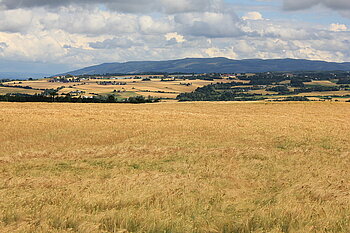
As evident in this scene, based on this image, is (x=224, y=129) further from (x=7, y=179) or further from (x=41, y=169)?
(x=7, y=179)

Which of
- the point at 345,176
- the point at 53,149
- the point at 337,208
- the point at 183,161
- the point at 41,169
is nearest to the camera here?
the point at 337,208

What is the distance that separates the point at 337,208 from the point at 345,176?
553cm

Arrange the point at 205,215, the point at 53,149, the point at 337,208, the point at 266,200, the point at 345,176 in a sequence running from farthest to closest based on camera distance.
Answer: the point at 53,149 < the point at 345,176 < the point at 266,200 < the point at 337,208 < the point at 205,215

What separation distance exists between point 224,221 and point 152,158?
36.4ft

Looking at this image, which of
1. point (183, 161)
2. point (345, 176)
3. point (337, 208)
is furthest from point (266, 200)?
point (183, 161)

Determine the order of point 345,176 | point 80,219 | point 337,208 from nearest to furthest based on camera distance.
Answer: point 80,219 < point 337,208 < point 345,176

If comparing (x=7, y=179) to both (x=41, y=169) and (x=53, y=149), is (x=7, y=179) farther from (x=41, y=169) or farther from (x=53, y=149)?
(x=53, y=149)

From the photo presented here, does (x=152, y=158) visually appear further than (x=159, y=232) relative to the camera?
Yes

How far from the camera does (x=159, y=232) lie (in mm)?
7777

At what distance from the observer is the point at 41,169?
1598 centimetres

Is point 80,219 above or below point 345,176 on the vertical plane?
above

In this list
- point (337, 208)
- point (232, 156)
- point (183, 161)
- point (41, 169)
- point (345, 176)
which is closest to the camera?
point (337, 208)

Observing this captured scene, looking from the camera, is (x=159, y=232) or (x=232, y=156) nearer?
(x=159, y=232)

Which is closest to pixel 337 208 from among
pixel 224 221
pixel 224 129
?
pixel 224 221
